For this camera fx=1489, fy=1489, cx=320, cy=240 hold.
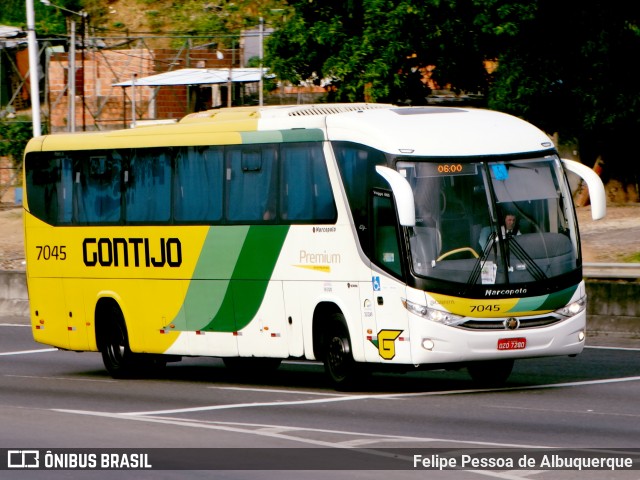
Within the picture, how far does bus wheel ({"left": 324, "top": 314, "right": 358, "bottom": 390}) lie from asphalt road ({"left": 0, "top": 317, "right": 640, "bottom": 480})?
0.22 m

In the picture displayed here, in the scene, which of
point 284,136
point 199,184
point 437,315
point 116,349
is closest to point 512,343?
point 437,315

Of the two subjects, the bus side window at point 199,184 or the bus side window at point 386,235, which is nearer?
the bus side window at point 386,235

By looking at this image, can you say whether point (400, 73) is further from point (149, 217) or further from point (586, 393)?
point (586, 393)

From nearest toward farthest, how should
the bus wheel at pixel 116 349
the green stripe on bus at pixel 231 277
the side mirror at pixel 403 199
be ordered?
the side mirror at pixel 403 199 → the green stripe on bus at pixel 231 277 → the bus wheel at pixel 116 349

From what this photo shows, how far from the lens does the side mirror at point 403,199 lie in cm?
1540

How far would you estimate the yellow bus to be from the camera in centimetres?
1592

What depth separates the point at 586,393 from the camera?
52.7 ft

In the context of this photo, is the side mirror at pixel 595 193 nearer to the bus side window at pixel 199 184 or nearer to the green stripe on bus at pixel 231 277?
the green stripe on bus at pixel 231 277

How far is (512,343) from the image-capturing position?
15.9 meters

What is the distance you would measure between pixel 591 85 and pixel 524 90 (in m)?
2.08

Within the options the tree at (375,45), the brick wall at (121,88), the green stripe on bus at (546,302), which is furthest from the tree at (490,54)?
the brick wall at (121,88)

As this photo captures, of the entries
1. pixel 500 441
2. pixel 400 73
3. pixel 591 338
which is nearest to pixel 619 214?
pixel 400 73

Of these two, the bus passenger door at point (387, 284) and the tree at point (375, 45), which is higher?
the tree at point (375, 45)

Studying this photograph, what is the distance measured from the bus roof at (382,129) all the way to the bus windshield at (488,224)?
0.68 feet
